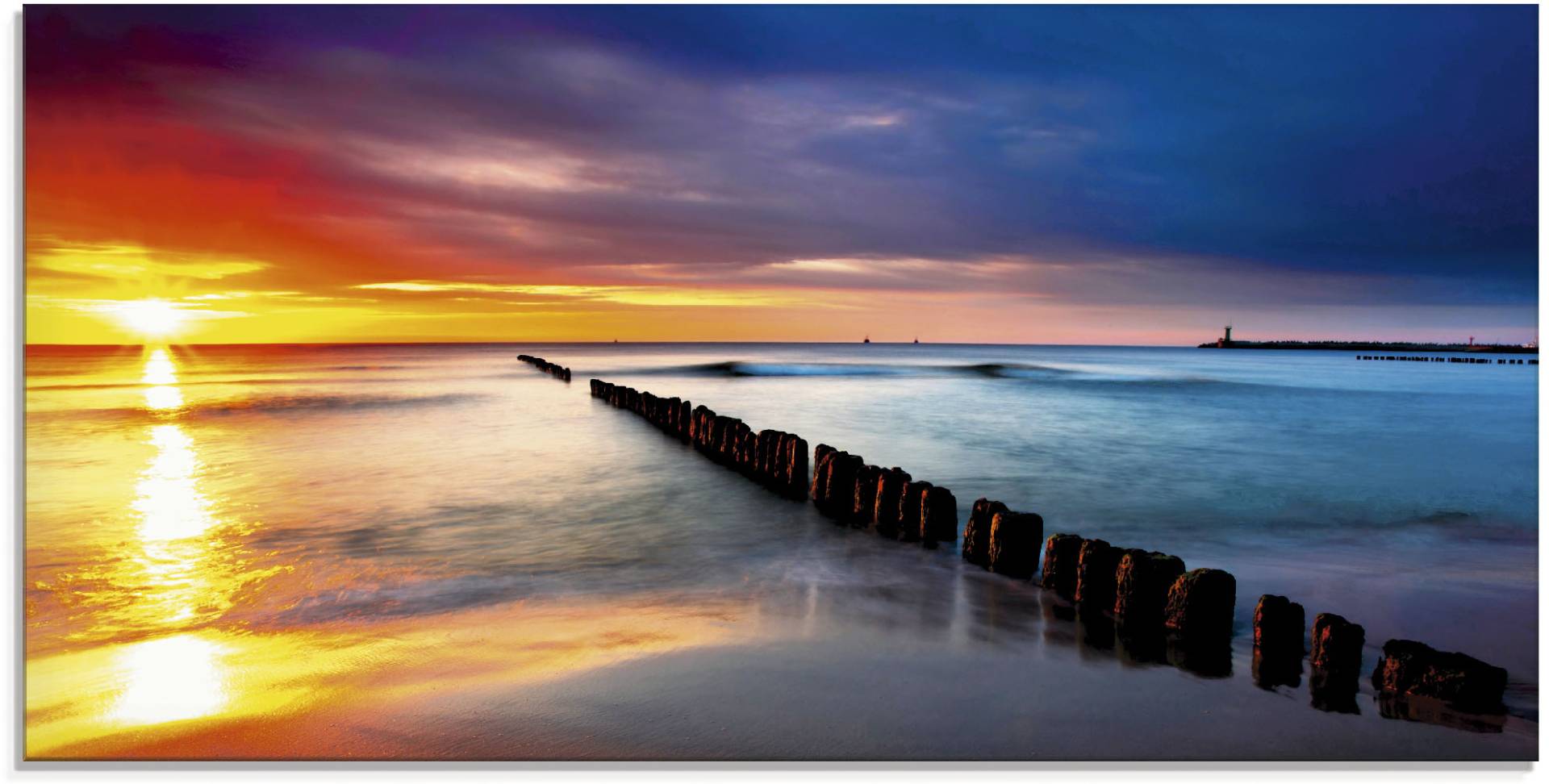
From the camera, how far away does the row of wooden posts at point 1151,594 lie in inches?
129

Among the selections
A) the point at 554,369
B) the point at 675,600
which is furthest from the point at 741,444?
the point at 554,369

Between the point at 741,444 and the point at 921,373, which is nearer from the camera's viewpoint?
the point at 741,444

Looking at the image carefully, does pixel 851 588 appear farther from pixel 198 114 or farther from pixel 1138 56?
pixel 198 114

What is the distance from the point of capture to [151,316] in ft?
19.8

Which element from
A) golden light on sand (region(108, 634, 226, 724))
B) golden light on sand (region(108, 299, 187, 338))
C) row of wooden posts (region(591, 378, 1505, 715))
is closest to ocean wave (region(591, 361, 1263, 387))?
row of wooden posts (region(591, 378, 1505, 715))

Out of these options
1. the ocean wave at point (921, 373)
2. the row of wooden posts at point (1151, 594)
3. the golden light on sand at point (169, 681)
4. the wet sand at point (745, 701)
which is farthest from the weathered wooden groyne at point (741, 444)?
the ocean wave at point (921, 373)

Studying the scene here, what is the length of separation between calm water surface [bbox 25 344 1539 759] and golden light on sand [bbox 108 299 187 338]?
3.79 feet

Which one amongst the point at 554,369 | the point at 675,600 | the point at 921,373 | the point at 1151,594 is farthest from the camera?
the point at 921,373

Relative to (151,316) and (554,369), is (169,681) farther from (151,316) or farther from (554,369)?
(554,369)

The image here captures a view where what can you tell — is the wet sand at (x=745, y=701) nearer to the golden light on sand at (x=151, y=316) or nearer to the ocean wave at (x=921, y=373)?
the golden light on sand at (x=151, y=316)

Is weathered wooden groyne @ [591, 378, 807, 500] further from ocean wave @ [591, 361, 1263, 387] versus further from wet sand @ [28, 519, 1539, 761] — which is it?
ocean wave @ [591, 361, 1263, 387]

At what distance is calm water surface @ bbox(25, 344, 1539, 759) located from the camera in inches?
124

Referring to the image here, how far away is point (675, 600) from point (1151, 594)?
98.1 inches

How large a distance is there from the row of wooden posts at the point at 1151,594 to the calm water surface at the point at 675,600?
143 millimetres
